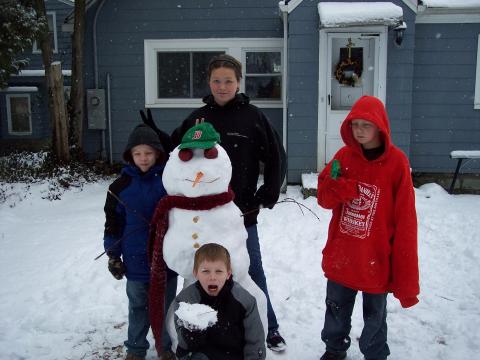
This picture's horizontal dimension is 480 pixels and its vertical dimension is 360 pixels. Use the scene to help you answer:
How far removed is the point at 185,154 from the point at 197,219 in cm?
35

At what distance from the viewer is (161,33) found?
31.9ft

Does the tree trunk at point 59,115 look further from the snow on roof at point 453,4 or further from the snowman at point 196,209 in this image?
the snowman at point 196,209

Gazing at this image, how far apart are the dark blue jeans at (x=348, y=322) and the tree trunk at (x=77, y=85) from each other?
8.05 m

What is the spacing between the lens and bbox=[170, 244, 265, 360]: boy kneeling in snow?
239 centimetres

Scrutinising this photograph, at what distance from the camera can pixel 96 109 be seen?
993 cm

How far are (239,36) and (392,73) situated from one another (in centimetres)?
318

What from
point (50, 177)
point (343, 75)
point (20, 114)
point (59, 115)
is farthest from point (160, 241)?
point (20, 114)

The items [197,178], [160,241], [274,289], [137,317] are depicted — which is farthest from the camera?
[274,289]

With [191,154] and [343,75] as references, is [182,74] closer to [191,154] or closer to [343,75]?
[343,75]

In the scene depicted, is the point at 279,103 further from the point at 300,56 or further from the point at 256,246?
the point at 256,246

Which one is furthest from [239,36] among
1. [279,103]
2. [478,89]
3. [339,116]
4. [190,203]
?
[190,203]

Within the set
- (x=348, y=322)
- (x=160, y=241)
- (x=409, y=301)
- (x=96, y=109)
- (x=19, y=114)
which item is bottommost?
(x=348, y=322)


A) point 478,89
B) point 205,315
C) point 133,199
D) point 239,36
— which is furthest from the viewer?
point 239,36

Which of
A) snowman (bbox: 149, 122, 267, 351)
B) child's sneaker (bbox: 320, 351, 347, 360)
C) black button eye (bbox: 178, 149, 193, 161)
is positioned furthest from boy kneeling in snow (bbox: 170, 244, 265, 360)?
child's sneaker (bbox: 320, 351, 347, 360)
